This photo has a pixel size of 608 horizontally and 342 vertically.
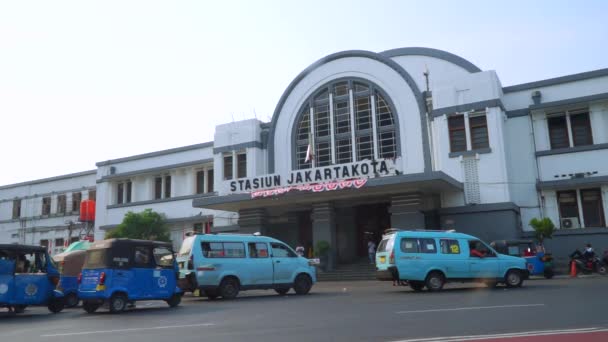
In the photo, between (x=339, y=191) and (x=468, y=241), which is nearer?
(x=468, y=241)

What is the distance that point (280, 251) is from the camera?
1823 cm

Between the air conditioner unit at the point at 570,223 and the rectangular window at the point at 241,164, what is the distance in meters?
17.5

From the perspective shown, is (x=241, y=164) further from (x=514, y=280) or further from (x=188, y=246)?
(x=514, y=280)

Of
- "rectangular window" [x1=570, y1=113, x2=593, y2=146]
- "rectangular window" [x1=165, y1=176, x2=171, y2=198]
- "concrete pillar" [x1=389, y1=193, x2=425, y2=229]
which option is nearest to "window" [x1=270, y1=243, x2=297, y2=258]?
"concrete pillar" [x1=389, y1=193, x2=425, y2=229]

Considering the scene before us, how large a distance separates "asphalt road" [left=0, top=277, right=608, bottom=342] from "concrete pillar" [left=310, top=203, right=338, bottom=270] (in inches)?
510

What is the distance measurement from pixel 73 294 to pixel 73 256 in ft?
5.51

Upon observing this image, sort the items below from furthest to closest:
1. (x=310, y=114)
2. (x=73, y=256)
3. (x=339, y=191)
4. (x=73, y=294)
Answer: (x=310, y=114) < (x=339, y=191) < (x=73, y=256) < (x=73, y=294)

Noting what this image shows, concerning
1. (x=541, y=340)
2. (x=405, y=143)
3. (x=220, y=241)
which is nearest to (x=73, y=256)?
(x=220, y=241)

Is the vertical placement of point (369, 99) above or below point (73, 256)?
above

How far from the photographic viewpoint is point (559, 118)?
1043 inches

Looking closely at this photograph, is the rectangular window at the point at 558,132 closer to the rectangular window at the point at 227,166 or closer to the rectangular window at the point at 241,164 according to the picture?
the rectangular window at the point at 241,164

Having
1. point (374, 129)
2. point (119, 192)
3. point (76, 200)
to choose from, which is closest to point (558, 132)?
point (374, 129)

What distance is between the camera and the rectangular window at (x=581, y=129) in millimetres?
25766

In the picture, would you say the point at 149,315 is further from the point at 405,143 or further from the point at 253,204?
the point at 405,143
